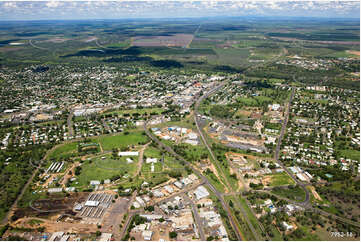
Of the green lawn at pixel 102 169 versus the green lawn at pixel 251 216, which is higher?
the green lawn at pixel 102 169

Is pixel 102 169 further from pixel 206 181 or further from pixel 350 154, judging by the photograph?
pixel 350 154

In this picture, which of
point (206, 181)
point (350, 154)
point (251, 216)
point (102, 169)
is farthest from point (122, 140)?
point (350, 154)

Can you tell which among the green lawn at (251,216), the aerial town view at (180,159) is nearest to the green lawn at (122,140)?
the aerial town view at (180,159)

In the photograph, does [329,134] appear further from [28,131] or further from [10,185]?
[28,131]

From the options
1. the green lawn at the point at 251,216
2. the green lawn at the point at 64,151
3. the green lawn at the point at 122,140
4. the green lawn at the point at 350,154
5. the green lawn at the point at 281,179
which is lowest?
the green lawn at the point at 251,216

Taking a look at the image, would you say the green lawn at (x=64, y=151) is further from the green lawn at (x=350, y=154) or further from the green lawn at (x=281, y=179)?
the green lawn at (x=350, y=154)

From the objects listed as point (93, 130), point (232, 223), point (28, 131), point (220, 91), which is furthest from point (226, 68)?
point (232, 223)

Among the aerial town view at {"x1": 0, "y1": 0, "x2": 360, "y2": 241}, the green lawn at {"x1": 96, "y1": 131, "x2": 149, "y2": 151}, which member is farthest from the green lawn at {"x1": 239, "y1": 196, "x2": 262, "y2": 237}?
the green lawn at {"x1": 96, "y1": 131, "x2": 149, "y2": 151}

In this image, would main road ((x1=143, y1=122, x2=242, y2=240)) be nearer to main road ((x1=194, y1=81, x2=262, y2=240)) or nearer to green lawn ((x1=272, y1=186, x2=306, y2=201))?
main road ((x1=194, y1=81, x2=262, y2=240))

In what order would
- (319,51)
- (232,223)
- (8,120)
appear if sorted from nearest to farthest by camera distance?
1. (232,223)
2. (8,120)
3. (319,51)

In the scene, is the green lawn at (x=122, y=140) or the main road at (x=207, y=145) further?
the green lawn at (x=122, y=140)
